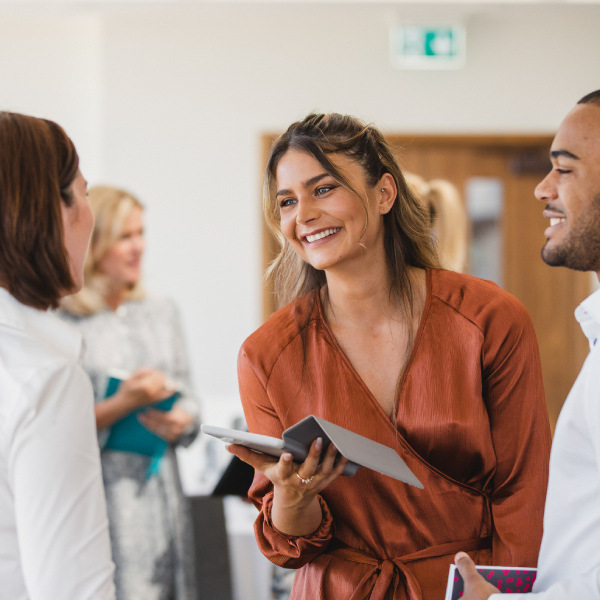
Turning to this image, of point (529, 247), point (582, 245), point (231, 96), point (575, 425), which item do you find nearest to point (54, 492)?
point (575, 425)

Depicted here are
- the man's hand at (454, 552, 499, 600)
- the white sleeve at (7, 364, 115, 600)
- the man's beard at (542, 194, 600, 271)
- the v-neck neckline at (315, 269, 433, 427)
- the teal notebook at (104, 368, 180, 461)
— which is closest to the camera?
the white sleeve at (7, 364, 115, 600)

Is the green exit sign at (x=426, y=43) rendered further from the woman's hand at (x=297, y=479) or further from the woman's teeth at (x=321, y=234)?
the woman's hand at (x=297, y=479)

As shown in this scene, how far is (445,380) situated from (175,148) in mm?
3188

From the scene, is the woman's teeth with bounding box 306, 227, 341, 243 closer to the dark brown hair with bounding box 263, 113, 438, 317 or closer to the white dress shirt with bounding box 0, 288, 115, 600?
the dark brown hair with bounding box 263, 113, 438, 317

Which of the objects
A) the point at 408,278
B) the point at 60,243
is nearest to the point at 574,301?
the point at 408,278

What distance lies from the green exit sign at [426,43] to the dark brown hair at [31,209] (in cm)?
339

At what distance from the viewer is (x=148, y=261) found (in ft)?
14.1

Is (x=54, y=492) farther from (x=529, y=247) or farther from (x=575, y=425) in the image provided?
(x=529, y=247)

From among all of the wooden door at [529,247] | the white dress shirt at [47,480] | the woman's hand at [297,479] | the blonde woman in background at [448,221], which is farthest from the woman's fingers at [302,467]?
the wooden door at [529,247]

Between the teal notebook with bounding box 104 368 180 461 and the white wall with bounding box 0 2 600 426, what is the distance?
1687 mm

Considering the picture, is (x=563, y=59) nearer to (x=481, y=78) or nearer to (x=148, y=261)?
(x=481, y=78)

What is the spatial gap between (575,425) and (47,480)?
78cm

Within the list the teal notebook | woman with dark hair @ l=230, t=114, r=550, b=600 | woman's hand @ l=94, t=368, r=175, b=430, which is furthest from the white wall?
woman with dark hair @ l=230, t=114, r=550, b=600

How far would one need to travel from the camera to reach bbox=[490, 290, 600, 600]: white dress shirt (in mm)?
1023
